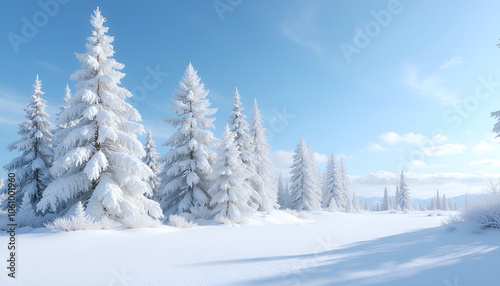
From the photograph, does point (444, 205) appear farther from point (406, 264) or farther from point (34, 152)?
point (34, 152)

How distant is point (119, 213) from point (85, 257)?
5.69 m

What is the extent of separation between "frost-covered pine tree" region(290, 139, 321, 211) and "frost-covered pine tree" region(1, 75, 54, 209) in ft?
92.5

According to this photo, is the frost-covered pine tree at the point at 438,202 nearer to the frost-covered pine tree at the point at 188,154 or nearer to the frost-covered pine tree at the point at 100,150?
the frost-covered pine tree at the point at 188,154

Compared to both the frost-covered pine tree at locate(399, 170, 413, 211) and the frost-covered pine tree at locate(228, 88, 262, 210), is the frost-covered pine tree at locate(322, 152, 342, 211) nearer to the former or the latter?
the frost-covered pine tree at locate(399, 170, 413, 211)

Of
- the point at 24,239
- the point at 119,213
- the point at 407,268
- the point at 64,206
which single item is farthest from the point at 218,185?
the point at 407,268

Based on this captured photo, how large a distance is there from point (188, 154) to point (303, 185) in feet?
70.8

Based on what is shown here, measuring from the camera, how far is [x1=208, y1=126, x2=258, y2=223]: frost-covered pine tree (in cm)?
1594

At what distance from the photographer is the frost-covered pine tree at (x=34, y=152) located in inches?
728

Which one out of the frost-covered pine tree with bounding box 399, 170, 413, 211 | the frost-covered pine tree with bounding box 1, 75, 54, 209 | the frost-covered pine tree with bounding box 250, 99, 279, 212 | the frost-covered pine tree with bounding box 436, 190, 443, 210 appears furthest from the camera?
the frost-covered pine tree with bounding box 436, 190, 443, 210

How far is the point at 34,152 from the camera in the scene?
63.3 ft

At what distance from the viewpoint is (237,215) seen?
15.7 meters

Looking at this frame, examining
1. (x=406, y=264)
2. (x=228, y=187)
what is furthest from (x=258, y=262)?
(x=228, y=187)

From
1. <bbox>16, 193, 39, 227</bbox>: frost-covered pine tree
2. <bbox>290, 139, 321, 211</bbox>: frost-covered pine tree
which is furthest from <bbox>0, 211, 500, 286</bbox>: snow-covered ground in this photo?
<bbox>290, 139, 321, 211</bbox>: frost-covered pine tree

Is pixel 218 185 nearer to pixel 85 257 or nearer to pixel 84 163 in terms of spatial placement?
pixel 84 163
